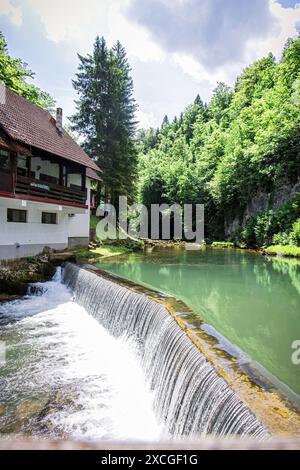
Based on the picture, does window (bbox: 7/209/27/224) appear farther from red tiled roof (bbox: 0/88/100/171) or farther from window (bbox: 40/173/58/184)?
red tiled roof (bbox: 0/88/100/171)

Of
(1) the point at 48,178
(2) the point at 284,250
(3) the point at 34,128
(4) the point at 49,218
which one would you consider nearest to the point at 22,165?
(3) the point at 34,128

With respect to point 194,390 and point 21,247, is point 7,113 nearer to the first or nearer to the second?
point 21,247

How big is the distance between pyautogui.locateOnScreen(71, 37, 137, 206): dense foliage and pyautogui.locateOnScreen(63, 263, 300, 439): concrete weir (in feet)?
79.5

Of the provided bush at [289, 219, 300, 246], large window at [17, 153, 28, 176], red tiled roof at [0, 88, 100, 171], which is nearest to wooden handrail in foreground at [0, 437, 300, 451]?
red tiled roof at [0, 88, 100, 171]

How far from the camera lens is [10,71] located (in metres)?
23.7

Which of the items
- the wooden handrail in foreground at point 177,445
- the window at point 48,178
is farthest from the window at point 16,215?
the wooden handrail in foreground at point 177,445

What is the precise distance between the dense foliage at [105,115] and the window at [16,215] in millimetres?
14806

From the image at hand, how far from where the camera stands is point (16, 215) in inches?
685

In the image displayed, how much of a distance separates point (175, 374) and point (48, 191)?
14.6 meters

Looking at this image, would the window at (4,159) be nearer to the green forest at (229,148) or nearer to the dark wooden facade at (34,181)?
the dark wooden facade at (34,181)

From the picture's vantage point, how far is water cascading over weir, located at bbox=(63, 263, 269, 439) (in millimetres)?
4105

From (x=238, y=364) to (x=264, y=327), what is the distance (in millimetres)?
4032

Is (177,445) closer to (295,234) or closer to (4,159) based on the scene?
(4,159)
